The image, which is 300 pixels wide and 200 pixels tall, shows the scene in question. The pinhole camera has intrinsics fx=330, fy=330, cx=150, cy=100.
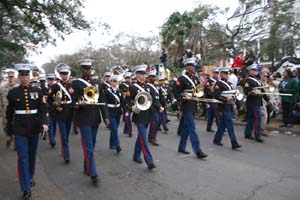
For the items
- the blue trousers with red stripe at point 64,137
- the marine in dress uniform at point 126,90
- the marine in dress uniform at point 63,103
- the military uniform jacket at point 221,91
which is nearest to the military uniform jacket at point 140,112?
the marine in dress uniform at point 63,103

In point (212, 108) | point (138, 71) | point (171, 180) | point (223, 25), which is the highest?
point (223, 25)

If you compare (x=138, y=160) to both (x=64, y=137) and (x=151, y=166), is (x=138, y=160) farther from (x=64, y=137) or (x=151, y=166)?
(x=64, y=137)

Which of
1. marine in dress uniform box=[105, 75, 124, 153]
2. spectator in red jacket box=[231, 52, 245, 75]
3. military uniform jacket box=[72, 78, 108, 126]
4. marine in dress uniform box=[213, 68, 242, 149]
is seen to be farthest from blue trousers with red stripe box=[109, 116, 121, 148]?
spectator in red jacket box=[231, 52, 245, 75]

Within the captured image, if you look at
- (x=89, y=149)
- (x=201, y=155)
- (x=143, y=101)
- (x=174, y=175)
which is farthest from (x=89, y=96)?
(x=201, y=155)

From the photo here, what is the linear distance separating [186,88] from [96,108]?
2.38 metres

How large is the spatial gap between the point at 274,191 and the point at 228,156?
235cm

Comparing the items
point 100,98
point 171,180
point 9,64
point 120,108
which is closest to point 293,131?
point 120,108

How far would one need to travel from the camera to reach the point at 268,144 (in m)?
8.80

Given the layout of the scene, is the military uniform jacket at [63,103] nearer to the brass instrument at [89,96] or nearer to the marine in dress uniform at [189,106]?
the brass instrument at [89,96]

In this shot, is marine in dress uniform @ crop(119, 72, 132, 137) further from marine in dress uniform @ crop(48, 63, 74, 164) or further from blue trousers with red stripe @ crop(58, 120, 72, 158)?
blue trousers with red stripe @ crop(58, 120, 72, 158)

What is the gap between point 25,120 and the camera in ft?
17.4

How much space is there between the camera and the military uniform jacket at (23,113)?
5284 mm

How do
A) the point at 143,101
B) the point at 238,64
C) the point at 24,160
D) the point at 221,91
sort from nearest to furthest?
the point at 24,160 → the point at 143,101 → the point at 221,91 → the point at 238,64

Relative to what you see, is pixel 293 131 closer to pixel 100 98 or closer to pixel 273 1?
pixel 100 98
